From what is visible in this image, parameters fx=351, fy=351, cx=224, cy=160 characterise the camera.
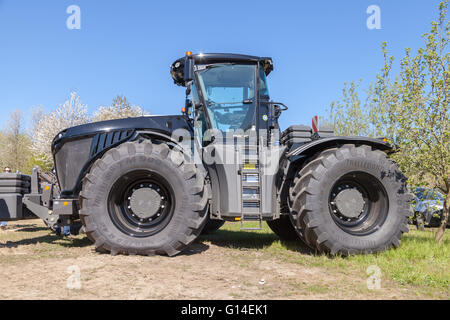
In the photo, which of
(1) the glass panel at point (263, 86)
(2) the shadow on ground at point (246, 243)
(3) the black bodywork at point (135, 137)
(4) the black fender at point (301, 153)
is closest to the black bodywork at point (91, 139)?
(3) the black bodywork at point (135, 137)

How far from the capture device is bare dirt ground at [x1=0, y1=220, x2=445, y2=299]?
3.33 meters

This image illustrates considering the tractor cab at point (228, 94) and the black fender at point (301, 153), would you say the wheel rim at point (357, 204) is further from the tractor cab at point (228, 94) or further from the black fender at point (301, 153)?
the tractor cab at point (228, 94)

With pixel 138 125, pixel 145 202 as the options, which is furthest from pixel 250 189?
pixel 138 125

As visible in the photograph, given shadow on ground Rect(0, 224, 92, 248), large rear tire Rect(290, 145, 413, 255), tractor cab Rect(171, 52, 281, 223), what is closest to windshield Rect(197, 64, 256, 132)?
tractor cab Rect(171, 52, 281, 223)

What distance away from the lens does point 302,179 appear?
5.03 metres

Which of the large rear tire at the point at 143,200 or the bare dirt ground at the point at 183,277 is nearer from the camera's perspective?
the bare dirt ground at the point at 183,277

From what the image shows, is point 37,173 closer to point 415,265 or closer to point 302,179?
point 302,179

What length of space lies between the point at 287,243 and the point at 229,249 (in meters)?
1.14

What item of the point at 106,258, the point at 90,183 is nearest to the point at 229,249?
the point at 106,258

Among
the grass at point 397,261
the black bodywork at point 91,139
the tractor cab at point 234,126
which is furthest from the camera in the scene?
the black bodywork at point 91,139

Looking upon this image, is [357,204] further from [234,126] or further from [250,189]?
[234,126]

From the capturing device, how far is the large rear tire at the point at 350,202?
15.9 feet

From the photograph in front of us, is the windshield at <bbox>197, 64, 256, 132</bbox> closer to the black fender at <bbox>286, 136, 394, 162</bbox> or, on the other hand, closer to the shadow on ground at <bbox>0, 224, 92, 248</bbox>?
the black fender at <bbox>286, 136, 394, 162</bbox>
